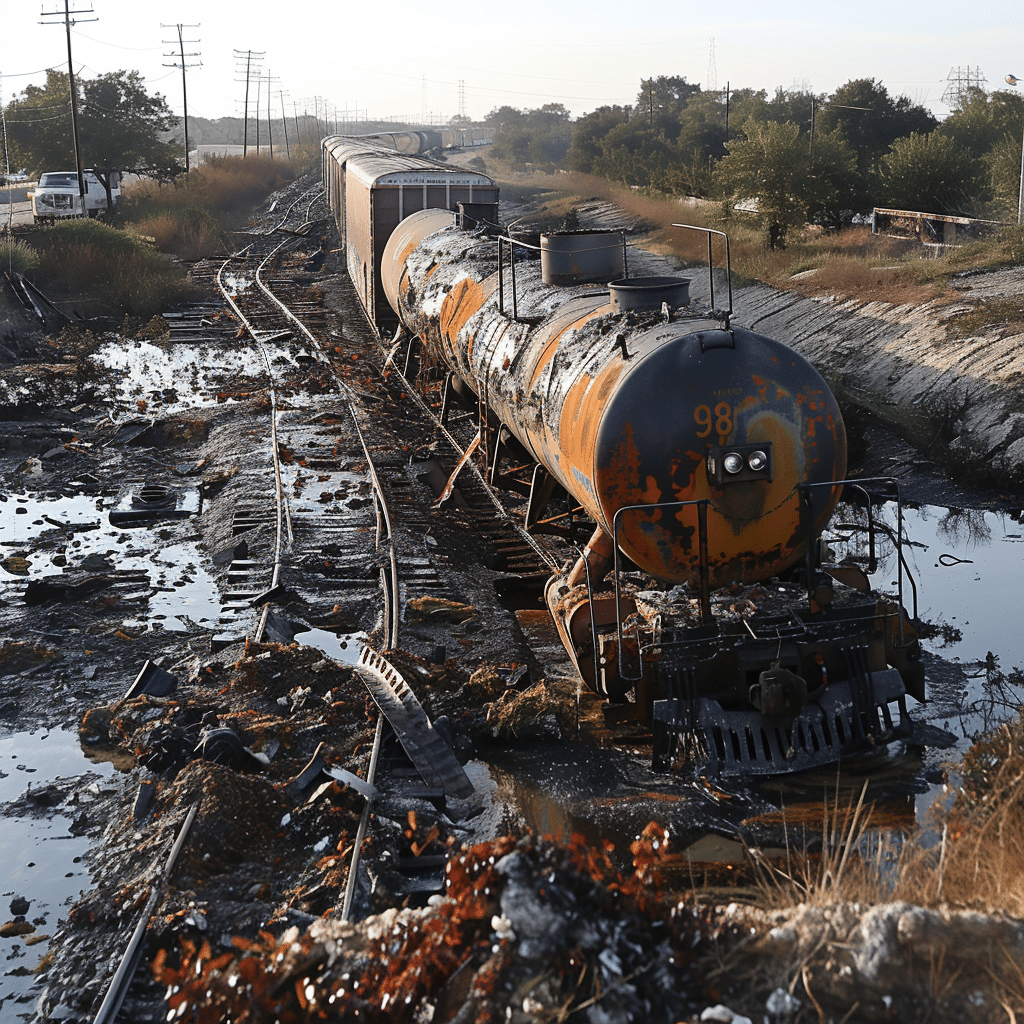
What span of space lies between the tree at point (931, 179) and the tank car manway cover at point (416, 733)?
32.2 metres

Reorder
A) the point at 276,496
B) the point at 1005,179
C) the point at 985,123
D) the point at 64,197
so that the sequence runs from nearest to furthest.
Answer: the point at 276,496 → the point at 1005,179 → the point at 64,197 → the point at 985,123

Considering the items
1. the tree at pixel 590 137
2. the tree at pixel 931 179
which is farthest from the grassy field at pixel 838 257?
the tree at pixel 590 137

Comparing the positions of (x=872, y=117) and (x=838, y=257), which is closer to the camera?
(x=838, y=257)

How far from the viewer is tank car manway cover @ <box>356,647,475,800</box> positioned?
7293mm

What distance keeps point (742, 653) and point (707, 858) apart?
151 cm

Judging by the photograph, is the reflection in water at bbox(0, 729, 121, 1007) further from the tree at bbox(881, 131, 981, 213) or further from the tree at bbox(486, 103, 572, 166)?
the tree at bbox(486, 103, 572, 166)

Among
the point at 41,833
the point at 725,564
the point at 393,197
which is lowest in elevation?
the point at 41,833

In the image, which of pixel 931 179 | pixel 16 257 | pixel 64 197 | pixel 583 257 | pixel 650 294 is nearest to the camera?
pixel 650 294

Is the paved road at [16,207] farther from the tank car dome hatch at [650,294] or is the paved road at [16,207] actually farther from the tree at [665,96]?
the tree at [665,96]

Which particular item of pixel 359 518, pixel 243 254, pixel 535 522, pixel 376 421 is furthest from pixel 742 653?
pixel 243 254

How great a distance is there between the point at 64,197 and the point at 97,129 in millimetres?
11143

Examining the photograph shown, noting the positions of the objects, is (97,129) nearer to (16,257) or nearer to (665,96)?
(16,257)

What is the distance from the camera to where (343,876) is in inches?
241

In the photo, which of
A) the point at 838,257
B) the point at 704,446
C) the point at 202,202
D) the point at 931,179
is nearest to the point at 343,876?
the point at 704,446
